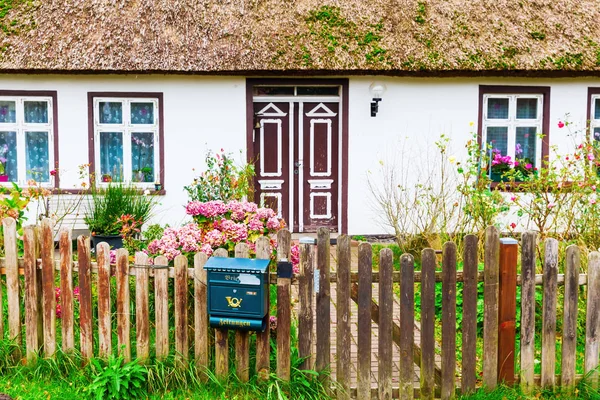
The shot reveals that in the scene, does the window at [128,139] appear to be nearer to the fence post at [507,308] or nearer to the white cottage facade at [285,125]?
the white cottage facade at [285,125]

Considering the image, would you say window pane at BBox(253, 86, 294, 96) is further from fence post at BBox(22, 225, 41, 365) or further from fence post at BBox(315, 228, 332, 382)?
fence post at BBox(315, 228, 332, 382)

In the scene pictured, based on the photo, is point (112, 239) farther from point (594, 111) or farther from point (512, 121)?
point (594, 111)

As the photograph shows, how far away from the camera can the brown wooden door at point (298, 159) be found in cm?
923

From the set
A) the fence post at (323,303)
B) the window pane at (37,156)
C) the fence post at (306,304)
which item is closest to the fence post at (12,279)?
the fence post at (306,304)

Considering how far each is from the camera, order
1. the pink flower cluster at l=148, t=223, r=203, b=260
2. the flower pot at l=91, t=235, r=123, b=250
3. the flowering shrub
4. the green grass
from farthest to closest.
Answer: the flowering shrub < the flower pot at l=91, t=235, r=123, b=250 < the pink flower cluster at l=148, t=223, r=203, b=260 < the green grass

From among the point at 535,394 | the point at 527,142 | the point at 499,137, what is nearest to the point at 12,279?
the point at 535,394

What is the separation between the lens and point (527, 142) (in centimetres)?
935

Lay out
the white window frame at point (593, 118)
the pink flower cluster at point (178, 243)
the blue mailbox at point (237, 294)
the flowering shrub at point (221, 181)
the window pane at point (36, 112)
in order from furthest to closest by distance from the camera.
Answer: the white window frame at point (593, 118) < the window pane at point (36, 112) < the flowering shrub at point (221, 181) < the pink flower cluster at point (178, 243) < the blue mailbox at point (237, 294)

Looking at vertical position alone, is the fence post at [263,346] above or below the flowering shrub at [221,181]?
below

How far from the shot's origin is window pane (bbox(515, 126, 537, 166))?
9.32 meters

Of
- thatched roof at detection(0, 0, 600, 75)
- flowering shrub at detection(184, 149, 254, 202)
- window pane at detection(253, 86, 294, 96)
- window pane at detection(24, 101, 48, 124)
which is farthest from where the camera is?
window pane at detection(253, 86, 294, 96)

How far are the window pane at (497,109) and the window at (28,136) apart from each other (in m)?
6.49

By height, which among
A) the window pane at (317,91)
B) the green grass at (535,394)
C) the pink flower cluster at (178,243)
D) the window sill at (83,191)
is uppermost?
the window pane at (317,91)

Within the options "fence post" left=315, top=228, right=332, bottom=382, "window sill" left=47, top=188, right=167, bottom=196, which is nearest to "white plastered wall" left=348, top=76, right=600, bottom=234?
"window sill" left=47, top=188, right=167, bottom=196
